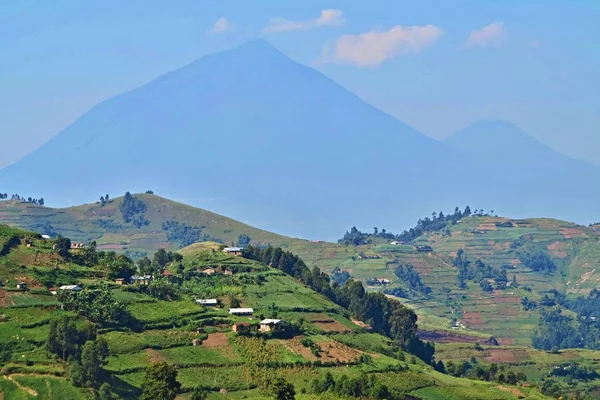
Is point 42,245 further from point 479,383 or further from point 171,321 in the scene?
point 479,383

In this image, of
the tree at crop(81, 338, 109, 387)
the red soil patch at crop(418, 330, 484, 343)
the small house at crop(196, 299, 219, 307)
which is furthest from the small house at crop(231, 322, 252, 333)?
the red soil patch at crop(418, 330, 484, 343)

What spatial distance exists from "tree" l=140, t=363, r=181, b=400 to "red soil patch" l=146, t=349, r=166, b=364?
50.9 feet

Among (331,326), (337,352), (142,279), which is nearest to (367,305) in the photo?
(331,326)

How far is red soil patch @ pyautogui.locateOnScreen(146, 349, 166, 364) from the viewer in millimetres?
103750

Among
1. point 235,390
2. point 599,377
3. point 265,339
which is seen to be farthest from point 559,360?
point 235,390

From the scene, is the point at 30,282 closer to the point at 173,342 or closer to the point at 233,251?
the point at 173,342

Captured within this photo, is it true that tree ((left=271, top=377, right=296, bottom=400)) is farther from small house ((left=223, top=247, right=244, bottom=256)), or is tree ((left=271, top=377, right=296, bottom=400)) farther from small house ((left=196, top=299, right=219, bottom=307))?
small house ((left=223, top=247, right=244, bottom=256))

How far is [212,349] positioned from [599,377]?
2875 inches

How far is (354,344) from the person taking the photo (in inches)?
4911

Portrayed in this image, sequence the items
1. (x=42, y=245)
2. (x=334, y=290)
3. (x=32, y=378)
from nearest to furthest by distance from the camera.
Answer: (x=32, y=378)
(x=42, y=245)
(x=334, y=290)

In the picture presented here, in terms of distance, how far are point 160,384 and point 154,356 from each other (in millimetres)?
19459

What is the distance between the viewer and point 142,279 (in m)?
130

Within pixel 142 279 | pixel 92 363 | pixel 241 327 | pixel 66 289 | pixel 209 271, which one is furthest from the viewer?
pixel 209 271

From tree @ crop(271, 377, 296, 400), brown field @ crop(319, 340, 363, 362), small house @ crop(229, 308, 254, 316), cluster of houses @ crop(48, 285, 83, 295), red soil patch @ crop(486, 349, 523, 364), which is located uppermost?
cluster of houses @ crop(48, 285, 83, 295)
